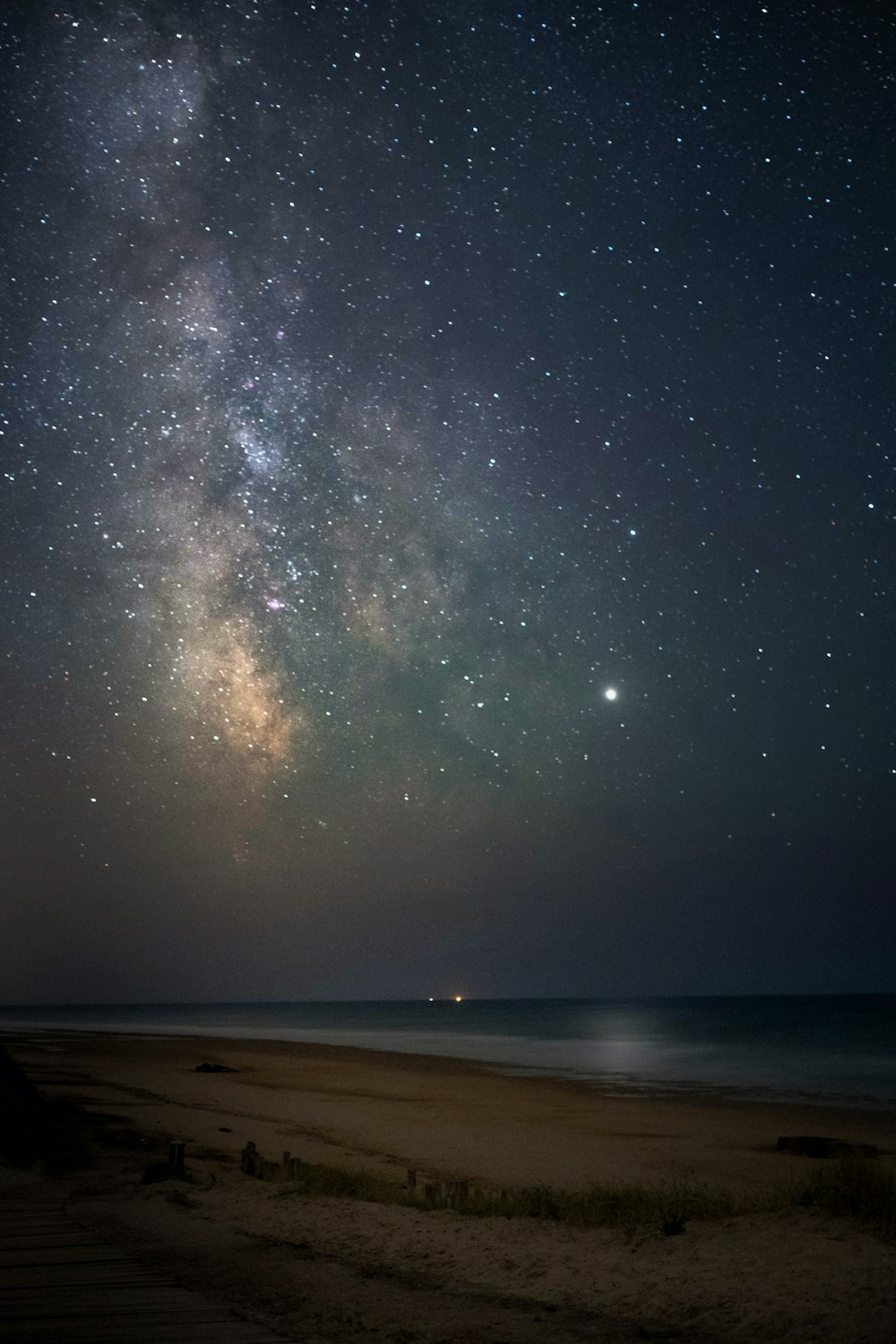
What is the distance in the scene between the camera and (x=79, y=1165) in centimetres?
1385

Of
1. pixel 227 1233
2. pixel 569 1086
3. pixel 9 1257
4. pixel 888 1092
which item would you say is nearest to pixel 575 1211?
pixel 227 1233

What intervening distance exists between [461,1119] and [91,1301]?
21155 mm

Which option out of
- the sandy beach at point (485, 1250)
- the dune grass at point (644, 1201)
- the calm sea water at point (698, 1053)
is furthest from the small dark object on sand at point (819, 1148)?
the calm sea water at point (698, 1053)

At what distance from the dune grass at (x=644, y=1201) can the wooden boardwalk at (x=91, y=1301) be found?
373cm

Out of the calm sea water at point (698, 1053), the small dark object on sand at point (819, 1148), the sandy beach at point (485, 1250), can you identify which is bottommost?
the calm sea water at point (698, 1053)

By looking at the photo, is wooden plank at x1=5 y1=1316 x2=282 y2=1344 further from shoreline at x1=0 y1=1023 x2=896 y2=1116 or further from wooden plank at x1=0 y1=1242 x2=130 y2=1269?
shoreline at x1=0 y1=1023 x2=896 y2=1116

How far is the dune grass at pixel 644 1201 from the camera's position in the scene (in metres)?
9.37

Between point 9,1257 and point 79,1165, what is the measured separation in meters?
6.41

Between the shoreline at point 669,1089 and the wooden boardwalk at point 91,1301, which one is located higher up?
the wooden boardwalk at point 91,1301

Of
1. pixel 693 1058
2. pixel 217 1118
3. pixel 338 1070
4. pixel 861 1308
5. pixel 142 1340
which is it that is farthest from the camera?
pixel 693 1058

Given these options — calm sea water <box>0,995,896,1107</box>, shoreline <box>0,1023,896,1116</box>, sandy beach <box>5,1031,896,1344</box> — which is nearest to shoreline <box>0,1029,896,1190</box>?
sandy beach <box>5,1031,896,1344</box>

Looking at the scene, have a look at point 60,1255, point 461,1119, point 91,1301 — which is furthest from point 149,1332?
point 461,1119

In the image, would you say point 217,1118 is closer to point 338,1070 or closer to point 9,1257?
point 9,1257

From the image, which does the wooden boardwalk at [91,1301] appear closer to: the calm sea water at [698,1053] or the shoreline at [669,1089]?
the shoreline at [669,1089]
